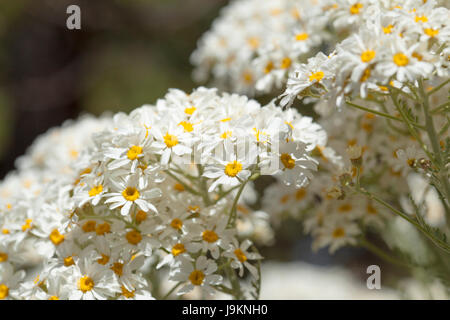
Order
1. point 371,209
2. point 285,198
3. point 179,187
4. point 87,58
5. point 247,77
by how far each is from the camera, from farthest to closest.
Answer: point 87,58
point 247,77
point 285,198
point 371,209
point 179,187

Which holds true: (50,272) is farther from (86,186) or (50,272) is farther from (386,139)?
(386,139)

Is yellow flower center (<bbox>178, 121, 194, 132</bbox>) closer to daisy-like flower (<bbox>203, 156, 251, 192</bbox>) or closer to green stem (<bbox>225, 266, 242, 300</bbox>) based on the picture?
daisy-like flower (<bbox>203, 156, 251, 192</bbox>)

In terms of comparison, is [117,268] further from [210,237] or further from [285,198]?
[285,198]

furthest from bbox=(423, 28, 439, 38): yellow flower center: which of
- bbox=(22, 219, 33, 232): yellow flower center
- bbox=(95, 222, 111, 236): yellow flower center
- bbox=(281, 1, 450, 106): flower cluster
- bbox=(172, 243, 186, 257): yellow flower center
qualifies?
bbox=(22, 219, 33, 232): yellow flower center

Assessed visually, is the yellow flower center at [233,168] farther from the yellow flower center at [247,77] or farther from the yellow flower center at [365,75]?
the yellow flower center at [247,77]

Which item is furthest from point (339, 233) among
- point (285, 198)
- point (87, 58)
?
point (87, 58)

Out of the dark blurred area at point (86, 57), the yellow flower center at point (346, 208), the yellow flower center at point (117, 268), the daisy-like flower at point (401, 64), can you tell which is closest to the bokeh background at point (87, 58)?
the dark blurred area at point (86, 57)
